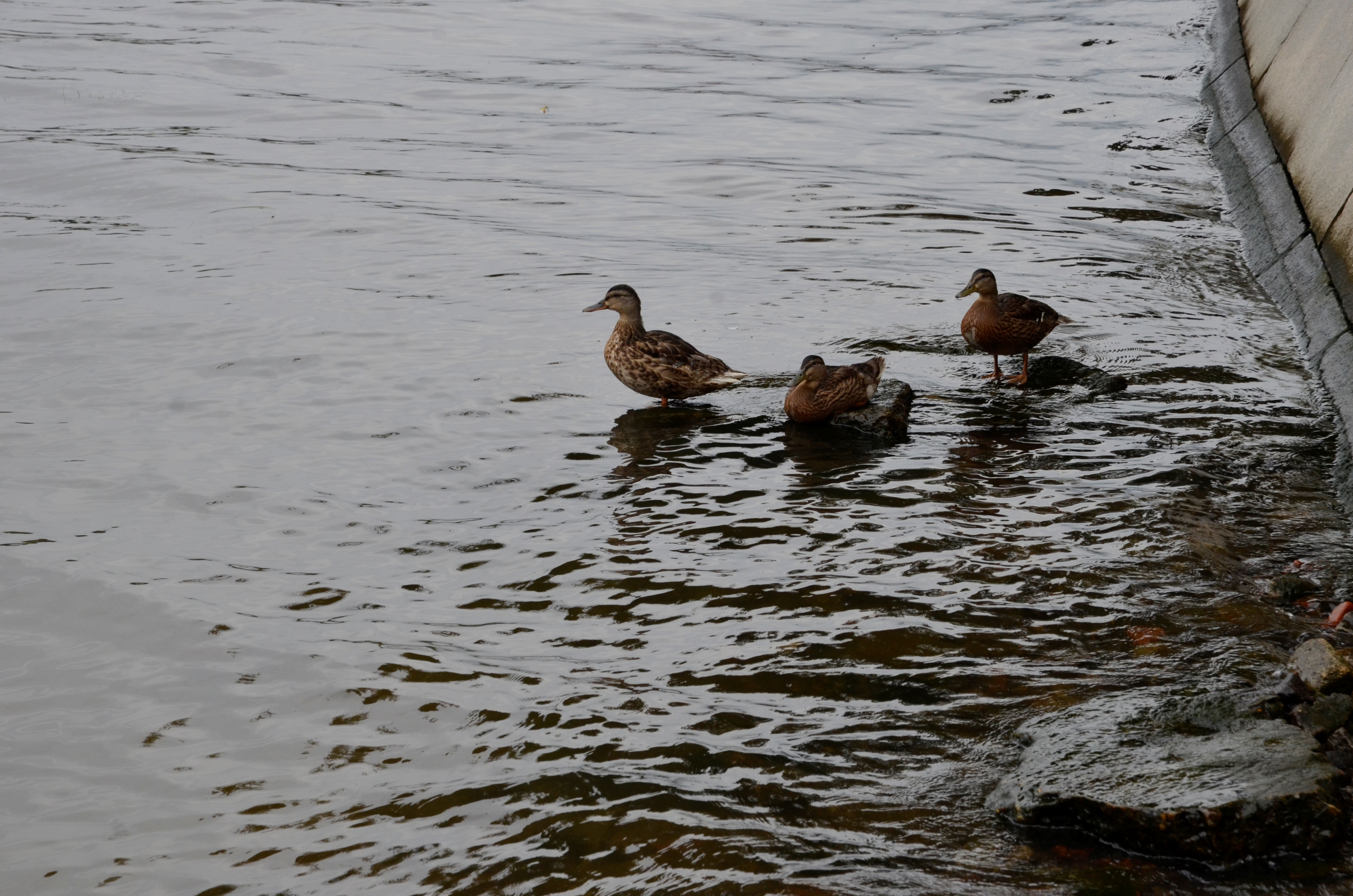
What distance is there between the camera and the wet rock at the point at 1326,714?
4.79 metres

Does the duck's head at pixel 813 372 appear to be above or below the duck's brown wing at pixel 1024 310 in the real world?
below

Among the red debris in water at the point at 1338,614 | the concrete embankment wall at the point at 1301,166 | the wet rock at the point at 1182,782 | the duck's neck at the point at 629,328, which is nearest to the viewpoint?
the wet rock at the point at 1182,782

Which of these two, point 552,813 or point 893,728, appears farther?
point 893,728

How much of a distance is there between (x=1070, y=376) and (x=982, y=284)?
983 millimetres

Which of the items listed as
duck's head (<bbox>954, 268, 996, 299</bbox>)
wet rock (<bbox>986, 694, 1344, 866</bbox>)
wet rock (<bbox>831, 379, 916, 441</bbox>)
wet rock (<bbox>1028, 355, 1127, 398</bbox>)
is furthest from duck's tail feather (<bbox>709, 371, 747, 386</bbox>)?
wet rock (<bbox>986, 694, 1344, 866</bbox>)

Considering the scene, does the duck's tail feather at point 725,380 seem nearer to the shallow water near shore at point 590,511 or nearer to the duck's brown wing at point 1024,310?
the shallow water near shore at point 590,511

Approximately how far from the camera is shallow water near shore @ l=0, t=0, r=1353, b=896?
16.0 feet

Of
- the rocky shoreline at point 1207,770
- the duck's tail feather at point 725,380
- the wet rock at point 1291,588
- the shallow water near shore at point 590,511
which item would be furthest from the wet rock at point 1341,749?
the duck's tail feather at point 725,380

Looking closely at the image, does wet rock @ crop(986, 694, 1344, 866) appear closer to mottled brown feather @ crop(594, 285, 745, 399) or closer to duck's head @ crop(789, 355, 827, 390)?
duck's head @ crop(789, 355, 827, 390)

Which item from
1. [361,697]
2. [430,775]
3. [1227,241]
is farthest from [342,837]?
[1227,241]

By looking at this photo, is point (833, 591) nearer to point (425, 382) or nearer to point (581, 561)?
point (581, 561)

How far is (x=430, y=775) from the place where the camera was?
5.15 m

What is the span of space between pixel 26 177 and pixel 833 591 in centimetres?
1224

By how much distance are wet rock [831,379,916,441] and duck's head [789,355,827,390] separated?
28 cm
